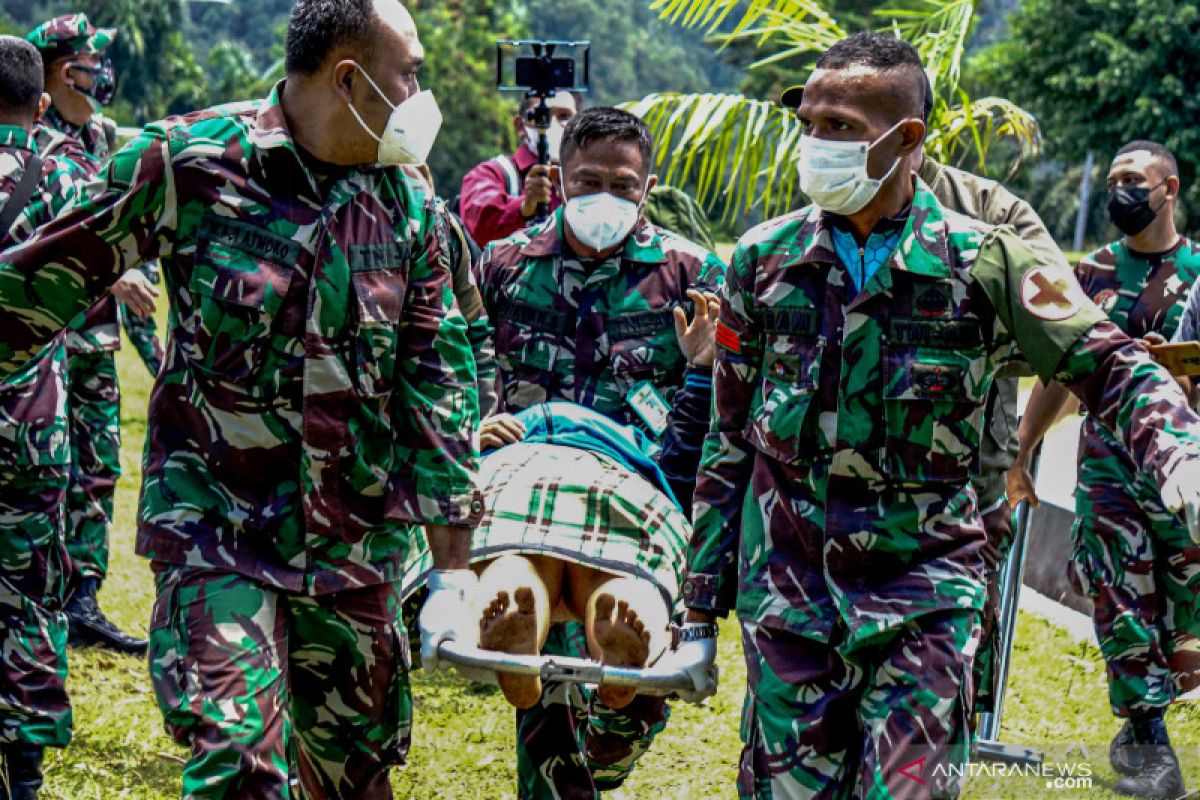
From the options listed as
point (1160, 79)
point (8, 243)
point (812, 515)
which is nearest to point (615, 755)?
point (812, 515)

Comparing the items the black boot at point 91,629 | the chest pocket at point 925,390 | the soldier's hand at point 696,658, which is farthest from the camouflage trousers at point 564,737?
the black boot at point 91,629

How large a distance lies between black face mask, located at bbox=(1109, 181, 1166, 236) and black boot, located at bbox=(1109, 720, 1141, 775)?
2.03 m

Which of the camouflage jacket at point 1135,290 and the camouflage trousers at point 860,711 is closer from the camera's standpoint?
the camouflage trousers at point 860,711

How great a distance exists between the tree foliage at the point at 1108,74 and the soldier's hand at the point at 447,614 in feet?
120

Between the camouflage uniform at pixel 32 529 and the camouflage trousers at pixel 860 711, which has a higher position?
the camouflage trousers at pixel 860 711

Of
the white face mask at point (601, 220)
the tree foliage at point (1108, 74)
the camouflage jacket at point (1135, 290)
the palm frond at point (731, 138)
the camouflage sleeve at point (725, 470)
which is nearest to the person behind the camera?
the camouflage sleeve at point (725, 470)

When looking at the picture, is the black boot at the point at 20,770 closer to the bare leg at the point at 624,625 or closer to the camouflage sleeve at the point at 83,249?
the camouflage sleeve at the point at 83,249

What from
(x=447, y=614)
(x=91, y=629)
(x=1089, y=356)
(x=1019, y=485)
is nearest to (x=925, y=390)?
(x=1089, y=356)

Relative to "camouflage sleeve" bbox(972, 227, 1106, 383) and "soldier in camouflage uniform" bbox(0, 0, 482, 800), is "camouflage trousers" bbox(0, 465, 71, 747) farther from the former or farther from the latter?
"camouflage sleeve" bbox(972, 227, 1106, 383)

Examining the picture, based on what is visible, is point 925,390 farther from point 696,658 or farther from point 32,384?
point 32,384

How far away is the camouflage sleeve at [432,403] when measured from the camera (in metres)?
4.15

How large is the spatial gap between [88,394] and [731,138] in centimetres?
324

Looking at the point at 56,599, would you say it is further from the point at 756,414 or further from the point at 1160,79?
the point at 1160,79

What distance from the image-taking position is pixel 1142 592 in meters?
6.79
